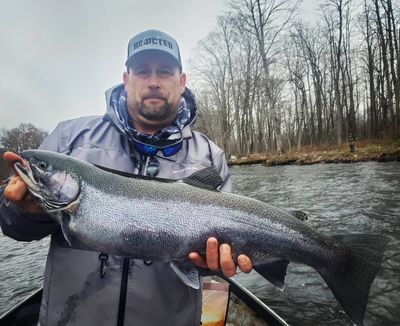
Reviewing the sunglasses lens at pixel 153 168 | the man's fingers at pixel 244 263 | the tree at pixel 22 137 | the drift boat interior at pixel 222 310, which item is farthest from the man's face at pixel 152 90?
the tree at pixel 22 137

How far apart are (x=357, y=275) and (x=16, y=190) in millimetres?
2215

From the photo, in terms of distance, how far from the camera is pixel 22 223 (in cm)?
215

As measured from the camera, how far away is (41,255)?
8.27 metres

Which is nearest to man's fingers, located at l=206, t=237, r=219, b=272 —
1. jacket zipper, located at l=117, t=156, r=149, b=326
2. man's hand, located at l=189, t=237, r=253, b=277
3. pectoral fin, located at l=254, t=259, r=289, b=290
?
man's hand, located at l=189, t=237, r=253, b=277

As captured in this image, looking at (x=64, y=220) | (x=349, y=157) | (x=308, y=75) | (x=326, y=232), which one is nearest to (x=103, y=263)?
(x=64, y=220)

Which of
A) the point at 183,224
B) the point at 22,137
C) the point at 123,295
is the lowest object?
the point at 123,295

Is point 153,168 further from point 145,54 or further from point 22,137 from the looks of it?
point 22,137

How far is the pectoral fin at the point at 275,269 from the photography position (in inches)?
86.6

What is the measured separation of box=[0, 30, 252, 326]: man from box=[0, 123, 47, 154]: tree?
73264mm

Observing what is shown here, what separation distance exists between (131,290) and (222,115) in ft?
143

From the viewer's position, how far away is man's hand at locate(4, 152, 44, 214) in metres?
1.94

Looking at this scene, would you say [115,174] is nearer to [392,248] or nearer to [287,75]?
[392,248]

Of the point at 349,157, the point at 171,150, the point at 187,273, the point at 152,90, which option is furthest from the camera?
the point at 349,157

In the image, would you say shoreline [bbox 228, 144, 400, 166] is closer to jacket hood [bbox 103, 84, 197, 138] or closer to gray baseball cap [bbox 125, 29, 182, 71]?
jacket hood [bbox 103, 84, 197, 138]
